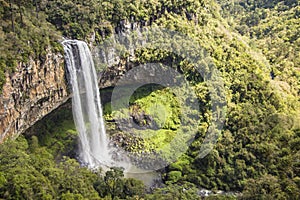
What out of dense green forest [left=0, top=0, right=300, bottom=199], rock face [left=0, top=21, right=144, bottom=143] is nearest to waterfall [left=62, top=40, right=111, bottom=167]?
rock face [left=0, top=21, right=144, bottom=143]

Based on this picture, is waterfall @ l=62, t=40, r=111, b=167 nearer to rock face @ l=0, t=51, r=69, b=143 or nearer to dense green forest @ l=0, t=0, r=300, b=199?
rock face @ l=0, t=51, r=69, b=143

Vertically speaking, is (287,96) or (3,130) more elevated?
(287,96)

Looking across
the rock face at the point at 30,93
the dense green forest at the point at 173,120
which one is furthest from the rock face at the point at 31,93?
the dense green forest at the point at 173,120

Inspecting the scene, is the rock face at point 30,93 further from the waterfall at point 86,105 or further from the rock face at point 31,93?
the waterfall at point 86,105

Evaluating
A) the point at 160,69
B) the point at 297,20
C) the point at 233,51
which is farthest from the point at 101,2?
the point at 297,20


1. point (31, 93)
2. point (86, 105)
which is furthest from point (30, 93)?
point (86, 105)

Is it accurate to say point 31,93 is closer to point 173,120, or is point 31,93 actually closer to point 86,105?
point 86,105

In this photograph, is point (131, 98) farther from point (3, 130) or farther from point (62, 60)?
point (3, 130)
